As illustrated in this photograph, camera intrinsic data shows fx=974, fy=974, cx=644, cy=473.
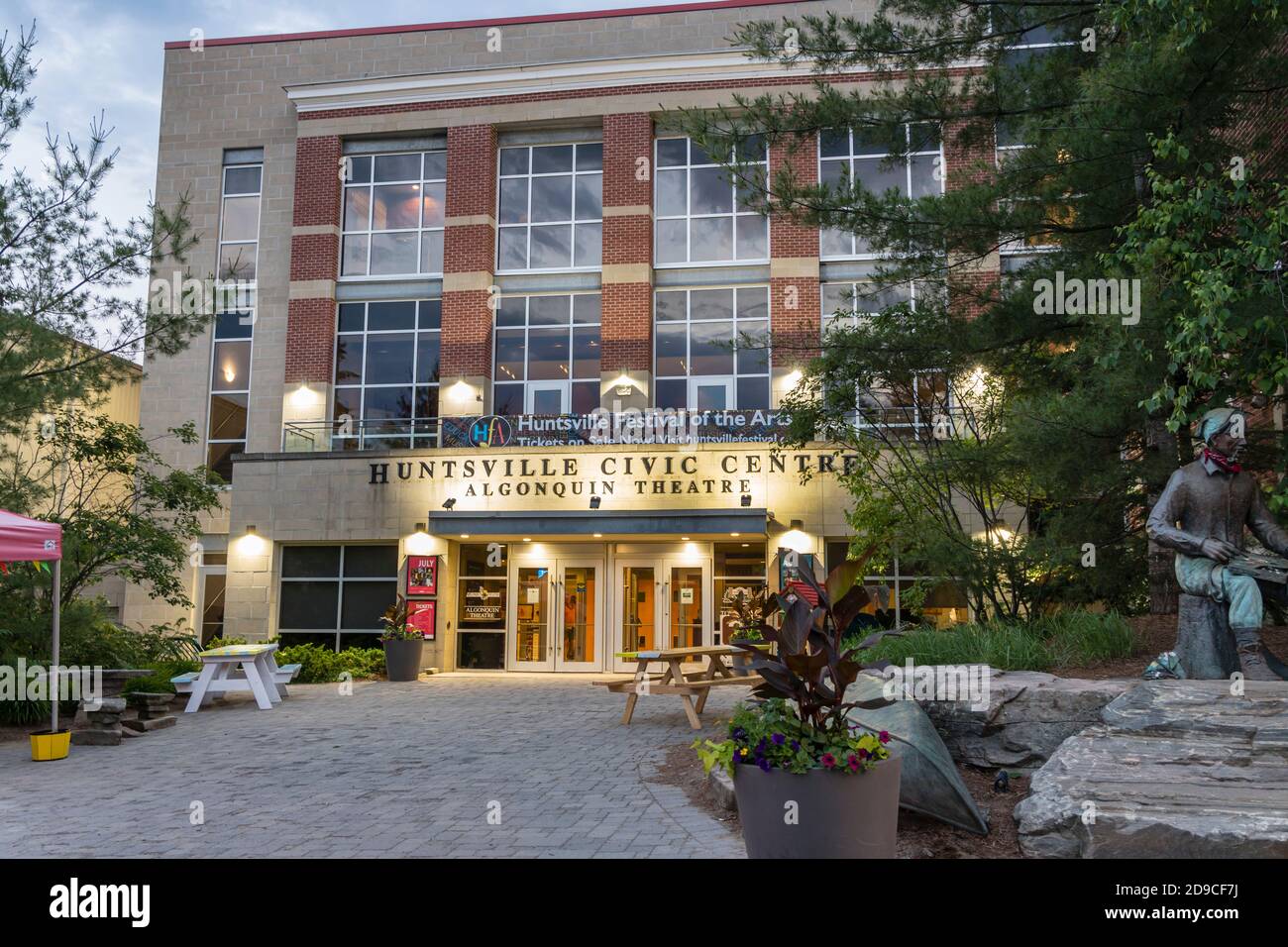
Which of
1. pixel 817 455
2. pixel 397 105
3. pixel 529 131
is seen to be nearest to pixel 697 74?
pixel 529 131

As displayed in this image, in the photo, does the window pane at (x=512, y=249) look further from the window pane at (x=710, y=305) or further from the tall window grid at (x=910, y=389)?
the tall window grid at (x=910, y=389)

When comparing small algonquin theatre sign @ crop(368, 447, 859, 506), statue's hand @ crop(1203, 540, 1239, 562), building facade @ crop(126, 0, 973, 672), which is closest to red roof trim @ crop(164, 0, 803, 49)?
building facade @ crop(126, 0, 973, 672)

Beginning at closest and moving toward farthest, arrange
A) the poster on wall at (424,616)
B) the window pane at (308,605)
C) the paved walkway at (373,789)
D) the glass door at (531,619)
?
the paved walkway at (373,789) → the poster on wall at (424,616) → the glass door at (531,619) → the window pane at (308,605)

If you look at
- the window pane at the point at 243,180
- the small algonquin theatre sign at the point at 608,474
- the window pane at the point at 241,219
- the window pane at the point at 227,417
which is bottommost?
the small algonquin theatre sign at the point at 608,474

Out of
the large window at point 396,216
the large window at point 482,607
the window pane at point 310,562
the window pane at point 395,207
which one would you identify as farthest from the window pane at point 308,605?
the window pane at point 395,207

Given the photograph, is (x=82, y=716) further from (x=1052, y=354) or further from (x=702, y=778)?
(x=1052, y=354)

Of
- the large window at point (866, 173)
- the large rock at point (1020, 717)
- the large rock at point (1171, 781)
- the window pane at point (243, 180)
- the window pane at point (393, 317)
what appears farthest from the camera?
the window pane at point (243, 180)

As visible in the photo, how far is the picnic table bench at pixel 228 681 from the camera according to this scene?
45.2 ft

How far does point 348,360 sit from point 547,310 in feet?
16.1

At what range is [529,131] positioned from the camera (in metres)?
23.2

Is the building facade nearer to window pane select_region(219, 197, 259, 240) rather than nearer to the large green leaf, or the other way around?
window pane select_region(219, 197, 259, 240)

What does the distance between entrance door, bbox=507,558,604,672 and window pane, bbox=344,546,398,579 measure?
2.66 metres

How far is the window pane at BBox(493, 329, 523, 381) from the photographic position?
22.4m

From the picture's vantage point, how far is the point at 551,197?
23031 mm
